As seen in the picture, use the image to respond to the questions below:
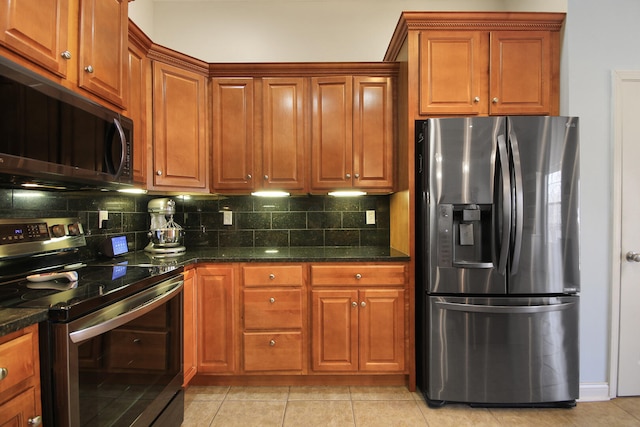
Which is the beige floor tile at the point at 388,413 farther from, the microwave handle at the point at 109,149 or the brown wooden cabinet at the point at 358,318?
the microwave handle at the point at 109,149

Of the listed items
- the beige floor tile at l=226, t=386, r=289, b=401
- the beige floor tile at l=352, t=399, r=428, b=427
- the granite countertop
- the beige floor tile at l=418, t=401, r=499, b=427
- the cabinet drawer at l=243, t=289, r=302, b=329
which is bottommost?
the beige floor tile at l=226, t=386, r=289, b=401

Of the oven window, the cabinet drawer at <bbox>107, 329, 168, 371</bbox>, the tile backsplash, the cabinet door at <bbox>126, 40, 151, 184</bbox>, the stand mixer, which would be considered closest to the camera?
the oven window

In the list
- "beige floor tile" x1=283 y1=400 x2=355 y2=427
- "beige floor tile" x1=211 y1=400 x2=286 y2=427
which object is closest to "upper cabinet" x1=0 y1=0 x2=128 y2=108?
"beige floor tile" x1=211 y1=400 x2=286 y2=427

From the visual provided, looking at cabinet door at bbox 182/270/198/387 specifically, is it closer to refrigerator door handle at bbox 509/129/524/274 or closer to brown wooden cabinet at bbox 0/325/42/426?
brown wooden cabinet at bbox 0/325/42/426

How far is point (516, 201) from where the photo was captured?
1871 millimetres

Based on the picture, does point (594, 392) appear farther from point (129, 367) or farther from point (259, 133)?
point (259, 133)

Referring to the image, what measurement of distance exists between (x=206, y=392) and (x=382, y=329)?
1.29 meters

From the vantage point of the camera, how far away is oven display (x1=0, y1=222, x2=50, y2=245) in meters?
1.39

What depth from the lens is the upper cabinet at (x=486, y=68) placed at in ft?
6.86

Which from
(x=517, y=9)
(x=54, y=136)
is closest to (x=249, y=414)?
(x=54, y=136)

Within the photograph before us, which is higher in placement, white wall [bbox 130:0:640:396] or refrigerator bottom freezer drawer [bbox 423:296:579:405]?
white wall [bbox 130:0:640:396]

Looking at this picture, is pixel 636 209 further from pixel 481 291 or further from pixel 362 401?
pixel 362 401

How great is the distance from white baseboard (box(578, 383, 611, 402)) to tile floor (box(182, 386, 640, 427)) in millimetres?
29

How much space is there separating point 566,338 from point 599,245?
25.7 inches
